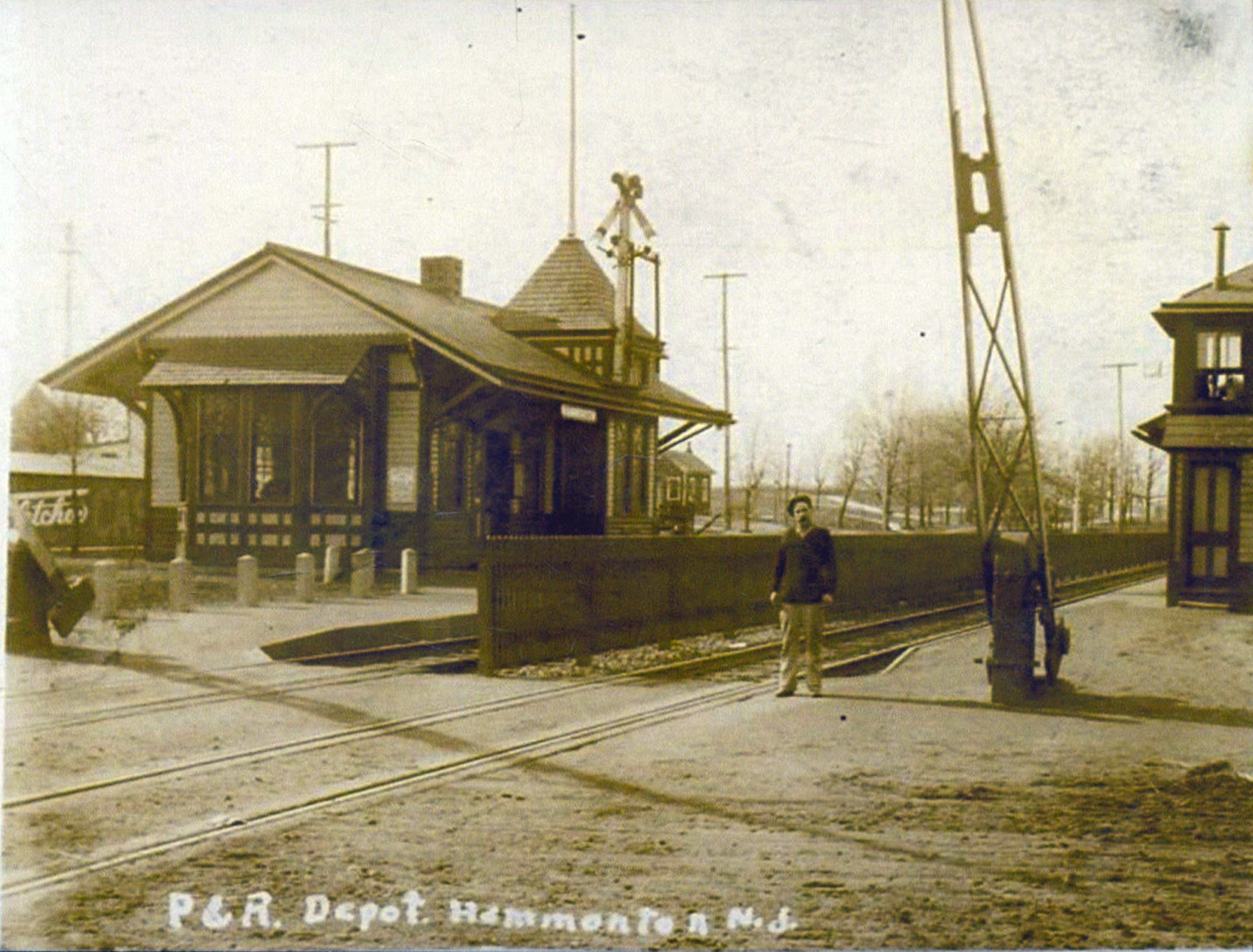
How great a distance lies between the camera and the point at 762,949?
482cm

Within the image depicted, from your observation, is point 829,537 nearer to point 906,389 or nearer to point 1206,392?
point 906,389

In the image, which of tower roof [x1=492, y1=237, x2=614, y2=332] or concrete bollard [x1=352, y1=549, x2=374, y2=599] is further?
concrete bollard [x1=352, y1=549, x2=374, y2=599]

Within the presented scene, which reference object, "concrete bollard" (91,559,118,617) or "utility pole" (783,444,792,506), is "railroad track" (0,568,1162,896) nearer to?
"concrete bollard" (91,559,118,617)

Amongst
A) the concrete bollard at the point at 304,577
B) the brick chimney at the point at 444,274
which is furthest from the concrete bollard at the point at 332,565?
the brick chimney at the point at 444,274

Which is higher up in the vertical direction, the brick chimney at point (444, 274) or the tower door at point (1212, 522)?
the brick chimney at point (444, 274)

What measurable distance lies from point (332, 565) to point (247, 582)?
0.57 metres

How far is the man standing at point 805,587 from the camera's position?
8.45 m

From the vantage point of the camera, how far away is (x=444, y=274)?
24.5ft

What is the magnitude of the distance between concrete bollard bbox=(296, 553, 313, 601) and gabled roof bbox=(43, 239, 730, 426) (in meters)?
1.21

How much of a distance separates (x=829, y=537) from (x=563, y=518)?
1.95 m

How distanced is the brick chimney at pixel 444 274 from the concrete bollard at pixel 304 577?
7.10 feet

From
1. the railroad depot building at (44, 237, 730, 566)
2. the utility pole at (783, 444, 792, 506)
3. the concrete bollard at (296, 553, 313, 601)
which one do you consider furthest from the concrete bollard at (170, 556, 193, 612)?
the utility pole at (783, 444, 792, 506)

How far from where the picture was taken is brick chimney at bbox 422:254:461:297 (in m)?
7.31

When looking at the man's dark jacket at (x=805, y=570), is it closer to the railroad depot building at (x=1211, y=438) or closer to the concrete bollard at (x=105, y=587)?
the railroad depot building at (x=1211, y=438)
